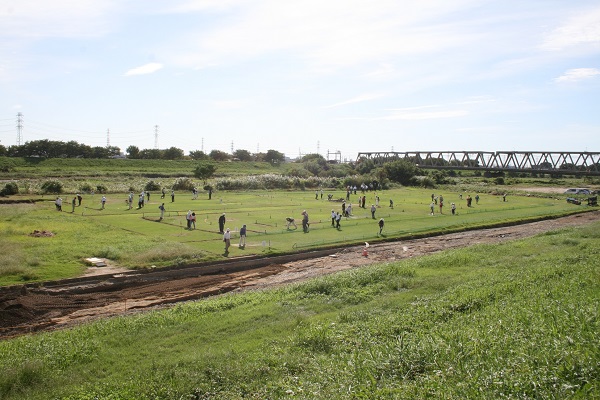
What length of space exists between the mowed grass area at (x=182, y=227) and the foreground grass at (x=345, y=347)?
31.8 ft

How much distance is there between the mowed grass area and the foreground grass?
9.70 m

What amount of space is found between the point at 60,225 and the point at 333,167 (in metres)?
90.0

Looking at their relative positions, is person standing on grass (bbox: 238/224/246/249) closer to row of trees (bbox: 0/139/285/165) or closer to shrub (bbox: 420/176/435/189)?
shrub (bbox: 420/176/435/189)

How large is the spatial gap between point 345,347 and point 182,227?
2729cm

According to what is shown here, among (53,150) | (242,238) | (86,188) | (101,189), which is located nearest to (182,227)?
(242,238)

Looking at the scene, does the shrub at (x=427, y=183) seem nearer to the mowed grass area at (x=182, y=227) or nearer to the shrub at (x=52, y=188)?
the mowed grass area at (x=182, y=227)

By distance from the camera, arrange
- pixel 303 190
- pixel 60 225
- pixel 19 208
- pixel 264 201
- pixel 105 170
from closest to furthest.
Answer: pixel 60 225 → pixel 19 208 → pixel 264 201 → pixel 303 190 → pixel 105 170

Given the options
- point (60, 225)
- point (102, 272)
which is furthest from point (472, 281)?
point (60, 225)

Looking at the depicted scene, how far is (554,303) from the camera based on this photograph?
14.8 meters

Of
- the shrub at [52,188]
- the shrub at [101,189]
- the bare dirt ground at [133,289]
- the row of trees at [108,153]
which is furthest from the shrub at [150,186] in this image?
the row of trees at [108,153]

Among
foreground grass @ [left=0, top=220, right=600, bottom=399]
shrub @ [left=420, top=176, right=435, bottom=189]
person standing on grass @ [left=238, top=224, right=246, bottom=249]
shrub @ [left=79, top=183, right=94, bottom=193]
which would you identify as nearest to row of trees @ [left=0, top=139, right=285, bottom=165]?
shrub @ [left=79, top=183, right=94, bottom=193]

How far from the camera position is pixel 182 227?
127ft

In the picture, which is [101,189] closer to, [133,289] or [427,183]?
[133,289]

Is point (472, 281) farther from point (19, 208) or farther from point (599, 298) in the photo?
point (19, 208)
